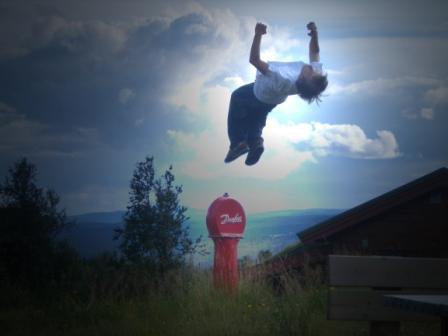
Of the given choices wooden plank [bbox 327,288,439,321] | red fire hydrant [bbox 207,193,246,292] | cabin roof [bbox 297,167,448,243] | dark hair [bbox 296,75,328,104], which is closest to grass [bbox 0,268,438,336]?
red fire hydrant [bbox 207,193,246,292]

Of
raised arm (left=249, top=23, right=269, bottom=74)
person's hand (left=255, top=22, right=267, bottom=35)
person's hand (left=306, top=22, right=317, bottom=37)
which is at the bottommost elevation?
raised arm (left=249, top=23, right=269, bottom=74)

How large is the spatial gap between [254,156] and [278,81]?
1.21m

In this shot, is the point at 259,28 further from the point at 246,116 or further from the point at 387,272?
the point at 387,272

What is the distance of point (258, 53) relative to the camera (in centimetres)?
621

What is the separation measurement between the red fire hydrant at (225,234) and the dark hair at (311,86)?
150 cm

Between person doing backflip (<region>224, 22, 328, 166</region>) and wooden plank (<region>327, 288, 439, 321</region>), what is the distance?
9.12 ft

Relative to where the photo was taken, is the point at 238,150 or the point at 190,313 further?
the point at 238,150

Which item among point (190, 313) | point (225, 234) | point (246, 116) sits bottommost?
point (190, 313)

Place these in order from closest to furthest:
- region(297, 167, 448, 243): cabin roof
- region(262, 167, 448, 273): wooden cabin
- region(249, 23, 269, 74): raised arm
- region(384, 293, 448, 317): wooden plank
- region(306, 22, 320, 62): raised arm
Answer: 1. region(384, 293, 448, 317): wooden plank
2. region(249, 23, 269, 74): raised arm
3. region(306, 22, 320, 62): raised arm
4. region(297, 167, 448, 243): cabin roof
5. region(262, 167, 448, 273): wooden cabin

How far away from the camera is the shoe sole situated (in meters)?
7.18

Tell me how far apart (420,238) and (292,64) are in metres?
4.48

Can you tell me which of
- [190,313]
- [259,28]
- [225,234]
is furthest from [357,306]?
[259,28]

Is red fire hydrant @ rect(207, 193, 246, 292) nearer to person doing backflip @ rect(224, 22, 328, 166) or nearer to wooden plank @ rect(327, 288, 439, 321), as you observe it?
person doing backflip @ rect(224, 22, 328, 166)

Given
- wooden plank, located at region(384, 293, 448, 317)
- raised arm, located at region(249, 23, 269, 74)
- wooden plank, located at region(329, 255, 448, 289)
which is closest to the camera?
wooden plank, located at region(384, 293, 448, 317)
